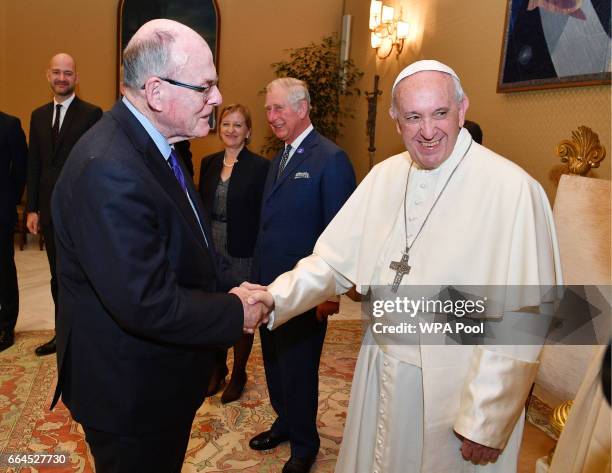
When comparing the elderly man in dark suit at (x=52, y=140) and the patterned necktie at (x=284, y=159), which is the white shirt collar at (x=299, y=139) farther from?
the elderly man in dark suit at (x=52, y=140)

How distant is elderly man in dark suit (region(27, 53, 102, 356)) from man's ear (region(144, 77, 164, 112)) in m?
2.82

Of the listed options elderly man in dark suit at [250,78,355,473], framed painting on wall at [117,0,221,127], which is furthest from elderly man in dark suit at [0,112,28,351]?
framed painting on wall at [117,0,221,127]

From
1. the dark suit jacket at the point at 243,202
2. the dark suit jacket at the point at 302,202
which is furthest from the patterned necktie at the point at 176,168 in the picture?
the dark suit jacket at the point at 243,202

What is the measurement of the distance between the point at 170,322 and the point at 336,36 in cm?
748

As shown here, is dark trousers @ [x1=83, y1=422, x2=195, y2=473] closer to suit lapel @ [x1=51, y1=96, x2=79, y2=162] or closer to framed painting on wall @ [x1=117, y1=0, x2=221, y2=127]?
suit lapel @ [x1=51, y1=96, x2=79, y2=162]

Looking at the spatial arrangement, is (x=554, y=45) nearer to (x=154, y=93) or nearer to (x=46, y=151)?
(x=154, y=93)

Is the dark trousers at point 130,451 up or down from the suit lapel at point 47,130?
down

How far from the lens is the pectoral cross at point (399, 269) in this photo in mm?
1873

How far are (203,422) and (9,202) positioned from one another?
217cm

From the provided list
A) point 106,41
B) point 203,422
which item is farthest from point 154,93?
point 106,41

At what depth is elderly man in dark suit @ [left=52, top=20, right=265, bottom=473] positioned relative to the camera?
1.40 m

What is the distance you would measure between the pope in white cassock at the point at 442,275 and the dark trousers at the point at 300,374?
68 cm

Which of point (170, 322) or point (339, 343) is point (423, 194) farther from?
point (339, 343)

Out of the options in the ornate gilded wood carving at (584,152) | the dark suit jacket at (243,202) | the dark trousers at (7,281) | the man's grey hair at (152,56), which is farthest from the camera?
the dark trousers at (7,281)
